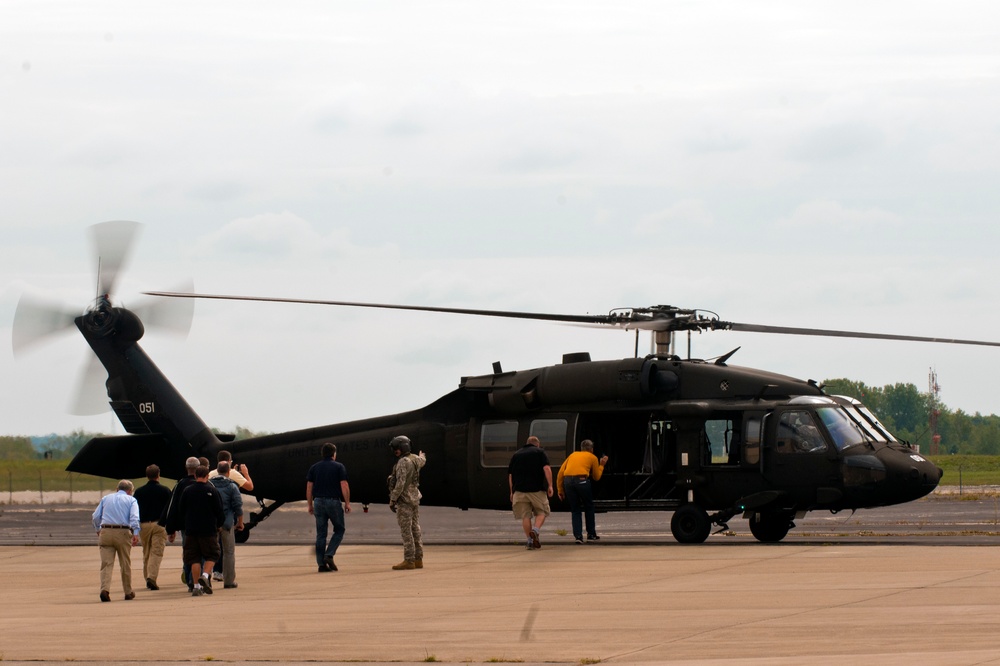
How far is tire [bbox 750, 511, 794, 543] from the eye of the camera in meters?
21.5

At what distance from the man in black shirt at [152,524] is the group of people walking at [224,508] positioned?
0.04 feet

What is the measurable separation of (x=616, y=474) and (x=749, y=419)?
2494 millimetres

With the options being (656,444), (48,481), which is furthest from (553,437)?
(48,481)

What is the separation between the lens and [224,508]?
17.5m

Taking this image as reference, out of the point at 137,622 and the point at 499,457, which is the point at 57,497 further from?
the point at 137,622

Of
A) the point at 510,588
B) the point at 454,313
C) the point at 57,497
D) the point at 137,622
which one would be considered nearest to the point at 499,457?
the point at 454,313

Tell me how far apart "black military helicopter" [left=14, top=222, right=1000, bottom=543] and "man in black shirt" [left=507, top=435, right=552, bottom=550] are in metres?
1.46

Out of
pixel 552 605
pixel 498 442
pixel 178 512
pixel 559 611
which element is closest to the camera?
pixel 559 611

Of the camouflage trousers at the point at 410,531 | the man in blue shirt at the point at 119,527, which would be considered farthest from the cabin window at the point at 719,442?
the man in blue shirt at the point at 119,527

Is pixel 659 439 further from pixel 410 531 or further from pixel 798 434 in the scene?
pixel 410 531

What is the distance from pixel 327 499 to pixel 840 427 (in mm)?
7790

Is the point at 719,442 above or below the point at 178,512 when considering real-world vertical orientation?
above

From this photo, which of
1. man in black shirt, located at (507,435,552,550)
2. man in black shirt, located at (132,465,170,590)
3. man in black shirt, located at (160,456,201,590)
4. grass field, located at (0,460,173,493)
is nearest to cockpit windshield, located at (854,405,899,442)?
man in black shirt, located at (507,435,552,550)

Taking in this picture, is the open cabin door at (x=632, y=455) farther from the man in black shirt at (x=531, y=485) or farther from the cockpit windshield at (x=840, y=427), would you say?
the cockpit windshield at (x=840, y=427)
